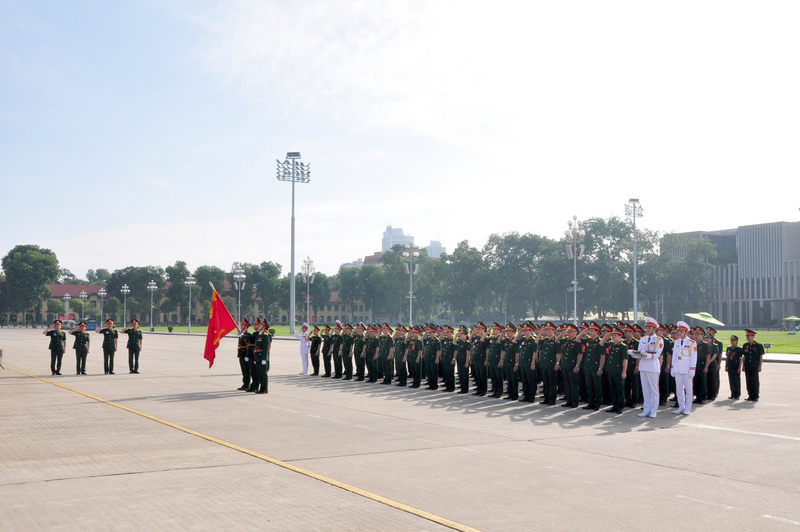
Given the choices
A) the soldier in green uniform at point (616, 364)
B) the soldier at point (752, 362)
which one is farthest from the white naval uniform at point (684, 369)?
the soldier at point (752, 362)

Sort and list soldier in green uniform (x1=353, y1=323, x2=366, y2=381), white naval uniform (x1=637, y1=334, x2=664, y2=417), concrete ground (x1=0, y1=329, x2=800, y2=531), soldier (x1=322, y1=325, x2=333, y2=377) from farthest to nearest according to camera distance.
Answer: soldier (x1=322, y1=325, x2=333, y2=377) → soldier in green uniform (x1=353, y1=323, x2=366, y2=381) → white naval uniform (x1=637, y1=334, x2=664, y2=417) → concrete ground (x1=0, y1=329, x2=800, y2=531)

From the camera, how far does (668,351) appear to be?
1520 cm

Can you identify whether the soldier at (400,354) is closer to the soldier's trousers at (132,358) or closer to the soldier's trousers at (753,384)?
the soldier's trousers at (753,384)

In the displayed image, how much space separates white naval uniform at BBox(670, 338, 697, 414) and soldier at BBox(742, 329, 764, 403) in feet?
8.20

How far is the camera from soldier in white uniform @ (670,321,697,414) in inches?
528

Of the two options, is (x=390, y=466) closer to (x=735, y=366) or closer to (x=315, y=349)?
(x=735, y=366)

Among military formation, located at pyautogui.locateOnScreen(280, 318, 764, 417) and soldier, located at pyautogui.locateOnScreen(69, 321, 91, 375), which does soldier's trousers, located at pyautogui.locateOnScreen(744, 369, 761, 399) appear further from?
soldier, located at pyautogui.locateOnScreen(69, 321, 91, 375)

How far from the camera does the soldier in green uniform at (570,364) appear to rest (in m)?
14.2

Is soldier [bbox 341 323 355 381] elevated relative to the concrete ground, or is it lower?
elevated

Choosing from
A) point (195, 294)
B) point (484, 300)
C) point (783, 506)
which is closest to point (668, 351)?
point (783, 506)

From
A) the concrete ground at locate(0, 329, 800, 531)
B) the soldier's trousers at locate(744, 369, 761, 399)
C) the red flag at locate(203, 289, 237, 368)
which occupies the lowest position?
the concrete ground at locate(0, 329, 800, 531)

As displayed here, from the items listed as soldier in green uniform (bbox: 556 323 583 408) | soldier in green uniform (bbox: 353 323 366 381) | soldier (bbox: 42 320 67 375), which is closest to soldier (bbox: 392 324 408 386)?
soldier in green uniform (bbox: 353 323 366 381)

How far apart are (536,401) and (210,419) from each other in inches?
278

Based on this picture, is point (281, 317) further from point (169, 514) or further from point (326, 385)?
point (169, 514)
